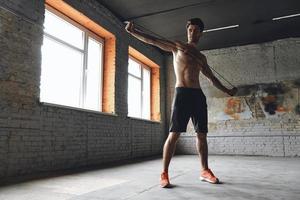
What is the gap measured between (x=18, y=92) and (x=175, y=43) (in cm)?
183

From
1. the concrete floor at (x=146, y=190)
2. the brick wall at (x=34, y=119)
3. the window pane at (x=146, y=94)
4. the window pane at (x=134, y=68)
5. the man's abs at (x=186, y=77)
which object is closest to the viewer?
the concrete floor at (x=146, y=190)

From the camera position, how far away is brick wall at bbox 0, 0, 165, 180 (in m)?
2.99

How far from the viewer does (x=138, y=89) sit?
268 inches

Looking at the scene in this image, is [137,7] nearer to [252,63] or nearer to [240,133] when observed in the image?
[252,63]

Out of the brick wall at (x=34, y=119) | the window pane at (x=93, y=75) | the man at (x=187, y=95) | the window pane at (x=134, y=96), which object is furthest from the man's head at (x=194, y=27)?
the window pane at (x=134, y=96)

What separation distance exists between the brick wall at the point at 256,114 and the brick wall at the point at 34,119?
304cm

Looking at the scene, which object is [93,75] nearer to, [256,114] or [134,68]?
[134,68]

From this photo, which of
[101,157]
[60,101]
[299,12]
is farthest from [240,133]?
[60,101]

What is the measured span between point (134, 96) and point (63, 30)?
262 centimetres

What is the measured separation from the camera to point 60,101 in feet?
13.5

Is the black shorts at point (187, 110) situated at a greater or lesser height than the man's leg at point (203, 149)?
greater

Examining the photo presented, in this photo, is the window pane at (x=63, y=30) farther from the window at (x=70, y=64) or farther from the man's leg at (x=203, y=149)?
the man's leg at (x=203, y=149)

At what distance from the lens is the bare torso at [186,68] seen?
2.63 metres

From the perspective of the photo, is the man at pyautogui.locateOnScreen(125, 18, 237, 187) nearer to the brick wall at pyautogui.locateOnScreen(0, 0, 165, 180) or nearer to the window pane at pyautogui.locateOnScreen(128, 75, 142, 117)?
the brick wall at pyautogui.locateOnScreen(0, 0, 165, 180)
